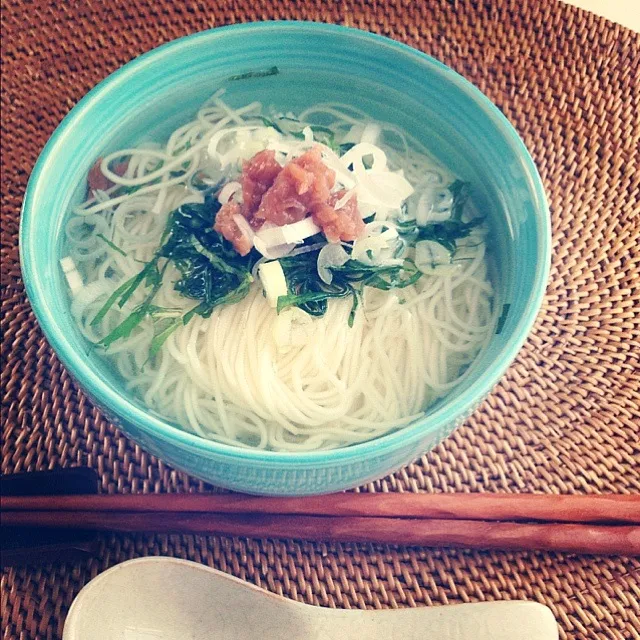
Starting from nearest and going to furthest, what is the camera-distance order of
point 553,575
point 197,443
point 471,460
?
point 197,443, point 553,575, point 471,460

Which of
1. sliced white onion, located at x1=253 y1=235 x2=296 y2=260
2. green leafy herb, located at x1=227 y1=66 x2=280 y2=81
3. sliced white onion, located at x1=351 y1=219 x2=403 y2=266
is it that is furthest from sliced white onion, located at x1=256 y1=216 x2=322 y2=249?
green leafy herb, located at x1=227 y1=66 x2=280 y2=81

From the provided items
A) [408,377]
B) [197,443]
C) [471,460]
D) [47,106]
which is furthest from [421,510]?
[47,106]

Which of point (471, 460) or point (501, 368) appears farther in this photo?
point (471, 460)

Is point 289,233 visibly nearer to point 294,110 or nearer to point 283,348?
point 283,348

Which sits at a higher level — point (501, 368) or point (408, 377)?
point (501, 368)

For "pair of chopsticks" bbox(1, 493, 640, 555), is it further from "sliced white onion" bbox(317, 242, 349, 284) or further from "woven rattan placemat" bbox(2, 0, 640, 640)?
"sliced white onion" bbox(317, 242, 349, 284)

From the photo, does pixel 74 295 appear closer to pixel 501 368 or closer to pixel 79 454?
pixel 79 454
